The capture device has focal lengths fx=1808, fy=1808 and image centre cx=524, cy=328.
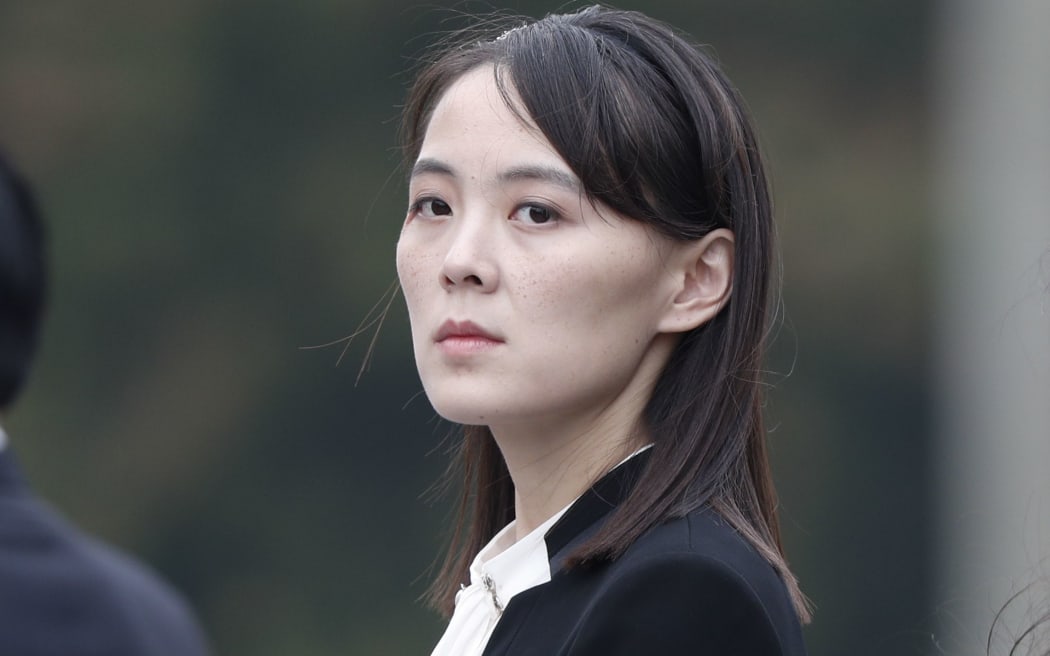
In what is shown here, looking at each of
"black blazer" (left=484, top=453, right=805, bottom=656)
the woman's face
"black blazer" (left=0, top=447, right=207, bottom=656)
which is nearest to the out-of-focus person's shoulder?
"black blazer" (left=484, top=453, right=805, bottom=656)

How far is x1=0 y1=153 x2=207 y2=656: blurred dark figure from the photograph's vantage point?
126cm

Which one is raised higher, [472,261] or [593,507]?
[472,261]

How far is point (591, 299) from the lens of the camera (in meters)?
2.27

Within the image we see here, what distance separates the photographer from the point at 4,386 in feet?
4.24

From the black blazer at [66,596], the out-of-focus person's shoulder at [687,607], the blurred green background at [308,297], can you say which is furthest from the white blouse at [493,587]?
the blurred green background at [308,297]

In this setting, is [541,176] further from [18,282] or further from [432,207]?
[18,282]

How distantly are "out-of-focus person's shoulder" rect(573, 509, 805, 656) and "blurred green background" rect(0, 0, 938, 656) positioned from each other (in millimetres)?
5836

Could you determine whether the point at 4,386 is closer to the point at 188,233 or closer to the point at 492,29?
the point at 492,29

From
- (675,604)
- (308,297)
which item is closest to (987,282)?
(308,297)

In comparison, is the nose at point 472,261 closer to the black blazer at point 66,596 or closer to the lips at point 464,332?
the lips at point 464,332

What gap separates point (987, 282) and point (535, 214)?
6.05 m

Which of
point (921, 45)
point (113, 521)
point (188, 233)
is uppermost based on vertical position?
point (921, 45)

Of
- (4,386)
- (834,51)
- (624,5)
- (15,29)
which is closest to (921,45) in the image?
(834,51)

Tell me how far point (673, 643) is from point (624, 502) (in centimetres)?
28
